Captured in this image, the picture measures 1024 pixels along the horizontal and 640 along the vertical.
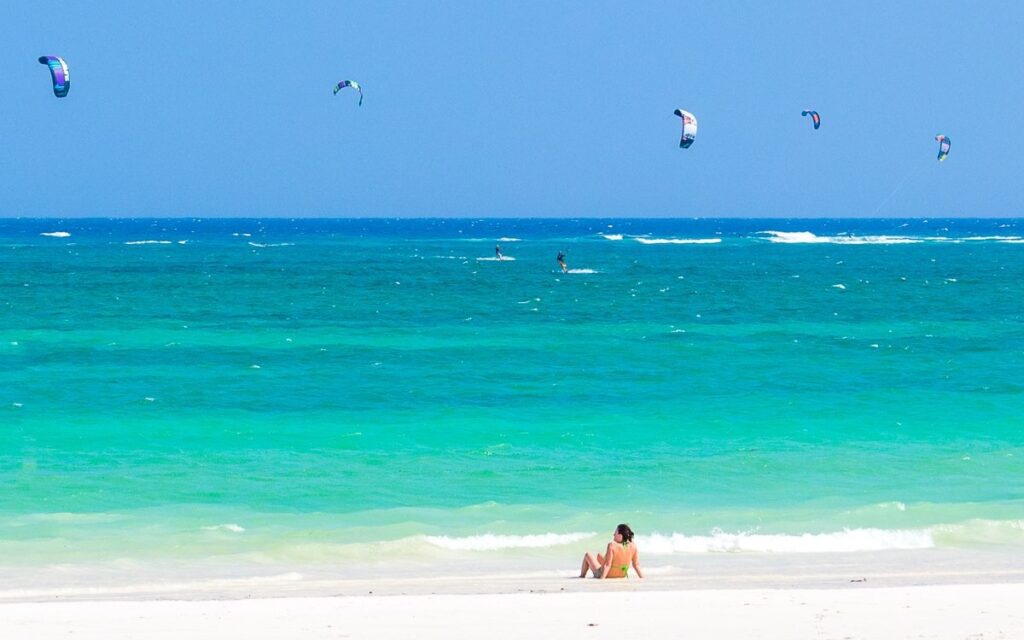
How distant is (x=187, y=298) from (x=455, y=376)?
24812 mm

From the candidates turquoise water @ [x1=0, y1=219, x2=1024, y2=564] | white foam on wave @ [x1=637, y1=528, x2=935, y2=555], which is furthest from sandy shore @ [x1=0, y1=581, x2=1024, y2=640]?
turquoise water @ [x1=0, y1=219, x2=1024, y2=564]

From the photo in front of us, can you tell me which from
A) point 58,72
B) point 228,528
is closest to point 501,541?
point 228,528

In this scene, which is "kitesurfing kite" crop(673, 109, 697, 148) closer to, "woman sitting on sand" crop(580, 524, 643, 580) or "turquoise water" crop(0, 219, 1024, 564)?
"turquoise water" crop(0, 219, 1024, 564)

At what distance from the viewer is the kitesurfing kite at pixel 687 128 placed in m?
37.1

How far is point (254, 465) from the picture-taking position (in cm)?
1667

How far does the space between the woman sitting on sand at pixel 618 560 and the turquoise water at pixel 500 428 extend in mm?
1684

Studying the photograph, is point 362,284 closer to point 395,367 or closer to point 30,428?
point 395,367

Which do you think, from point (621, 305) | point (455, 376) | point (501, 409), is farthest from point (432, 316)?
point (501, 409)

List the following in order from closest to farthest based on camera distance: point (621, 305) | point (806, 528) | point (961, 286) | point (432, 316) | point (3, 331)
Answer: point (806, 528) < point (3, 331) < point (432, 316) < point (621, 305) < point (961, 286)

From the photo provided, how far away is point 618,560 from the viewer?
1137 cm

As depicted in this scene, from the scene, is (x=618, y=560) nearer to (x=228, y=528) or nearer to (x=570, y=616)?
(x=570, y=616)

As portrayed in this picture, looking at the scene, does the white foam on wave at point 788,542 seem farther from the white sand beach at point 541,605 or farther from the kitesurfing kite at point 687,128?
the kitesurfing kite at point 687,128

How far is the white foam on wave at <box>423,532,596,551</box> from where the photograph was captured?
43.0 feet

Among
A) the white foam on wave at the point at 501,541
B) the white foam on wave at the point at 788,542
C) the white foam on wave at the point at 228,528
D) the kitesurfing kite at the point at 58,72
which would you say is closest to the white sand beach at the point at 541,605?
the white foam on wave at the point at 788,542
